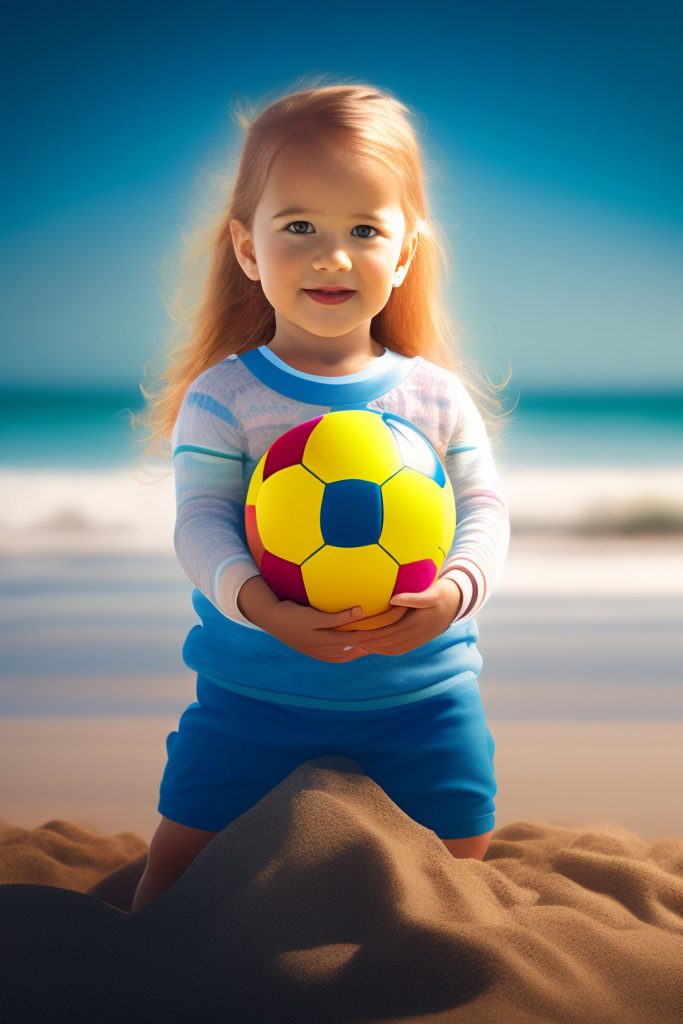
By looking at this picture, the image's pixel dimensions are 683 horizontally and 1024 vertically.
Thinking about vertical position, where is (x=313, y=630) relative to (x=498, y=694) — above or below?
above

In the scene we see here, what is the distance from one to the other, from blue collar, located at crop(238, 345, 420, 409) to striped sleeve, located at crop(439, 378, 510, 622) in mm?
120

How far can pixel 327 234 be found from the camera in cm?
156

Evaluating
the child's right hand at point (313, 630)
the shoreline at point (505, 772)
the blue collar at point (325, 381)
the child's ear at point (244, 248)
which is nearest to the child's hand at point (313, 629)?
the child's right hand at point (313, 630)

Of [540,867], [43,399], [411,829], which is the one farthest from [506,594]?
[43,399]

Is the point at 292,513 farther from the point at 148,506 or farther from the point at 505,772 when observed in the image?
the point at 148,506

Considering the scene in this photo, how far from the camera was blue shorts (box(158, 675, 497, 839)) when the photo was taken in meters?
1.61

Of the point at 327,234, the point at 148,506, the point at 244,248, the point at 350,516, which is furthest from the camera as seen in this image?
the point at 148,506

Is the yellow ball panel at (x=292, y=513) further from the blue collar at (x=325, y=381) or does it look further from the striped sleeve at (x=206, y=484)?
the blue collar at (x=325, y=381)

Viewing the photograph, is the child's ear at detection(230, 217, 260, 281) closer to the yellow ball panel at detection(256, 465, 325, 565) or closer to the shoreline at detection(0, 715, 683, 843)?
the yellow ball panel at detection(256, 465, 325, 565)

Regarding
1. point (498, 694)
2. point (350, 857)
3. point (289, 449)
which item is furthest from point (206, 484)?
point (498, 694)

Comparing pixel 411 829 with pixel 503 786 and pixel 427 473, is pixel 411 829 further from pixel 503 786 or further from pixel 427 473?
pixel 503 786

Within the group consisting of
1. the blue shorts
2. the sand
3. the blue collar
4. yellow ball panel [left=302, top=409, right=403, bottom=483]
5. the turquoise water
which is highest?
the turquoise water

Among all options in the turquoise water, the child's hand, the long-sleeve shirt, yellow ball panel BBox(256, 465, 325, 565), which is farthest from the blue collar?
the turquoise water

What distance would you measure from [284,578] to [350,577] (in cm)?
9
